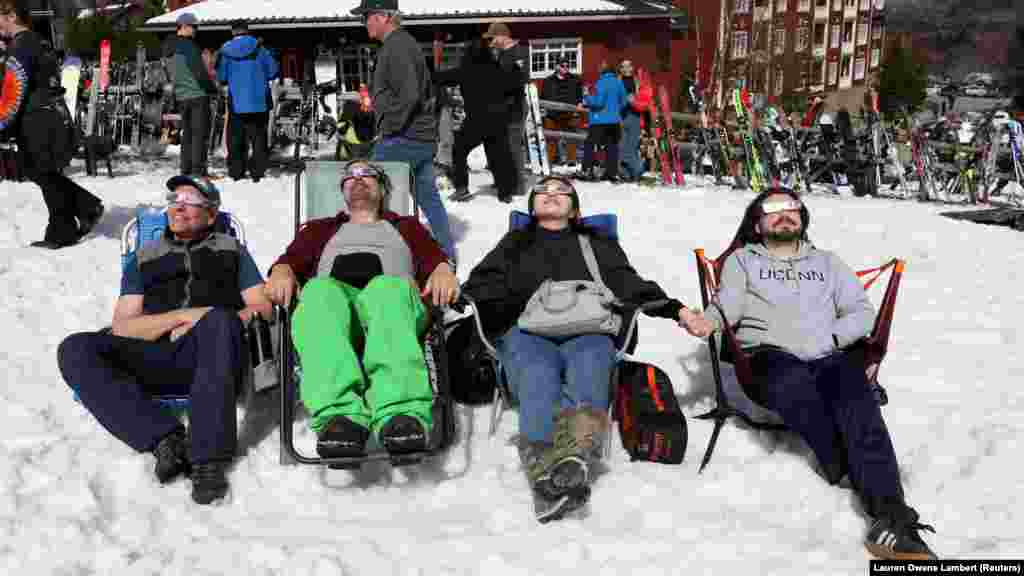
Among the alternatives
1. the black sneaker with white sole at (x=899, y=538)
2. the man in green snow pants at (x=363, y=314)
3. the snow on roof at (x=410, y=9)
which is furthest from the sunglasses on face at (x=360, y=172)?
the snow on roof at (x=410, y=9)

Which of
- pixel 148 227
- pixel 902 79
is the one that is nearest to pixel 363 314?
pixel 148 227

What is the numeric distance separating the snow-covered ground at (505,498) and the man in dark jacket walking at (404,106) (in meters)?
1.95

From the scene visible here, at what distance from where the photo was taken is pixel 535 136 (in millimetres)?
11250

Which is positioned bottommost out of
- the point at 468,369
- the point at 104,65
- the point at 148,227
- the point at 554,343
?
the point at 468,369

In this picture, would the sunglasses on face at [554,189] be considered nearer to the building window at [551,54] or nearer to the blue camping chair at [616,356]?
the blue camping chair at [616,356]

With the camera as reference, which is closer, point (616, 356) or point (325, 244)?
point (616, 356)

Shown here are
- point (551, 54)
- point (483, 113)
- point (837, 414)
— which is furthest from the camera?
point (551, 54)

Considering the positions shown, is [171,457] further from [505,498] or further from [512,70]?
[512,70]

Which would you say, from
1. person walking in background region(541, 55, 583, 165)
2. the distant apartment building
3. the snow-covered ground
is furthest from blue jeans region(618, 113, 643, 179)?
the distant apartment building

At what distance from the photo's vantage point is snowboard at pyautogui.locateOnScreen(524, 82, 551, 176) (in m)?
11.2

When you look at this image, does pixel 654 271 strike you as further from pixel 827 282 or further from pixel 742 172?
pixel 742 172

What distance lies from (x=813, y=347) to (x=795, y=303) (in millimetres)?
224

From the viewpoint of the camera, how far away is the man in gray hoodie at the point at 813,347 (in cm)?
326

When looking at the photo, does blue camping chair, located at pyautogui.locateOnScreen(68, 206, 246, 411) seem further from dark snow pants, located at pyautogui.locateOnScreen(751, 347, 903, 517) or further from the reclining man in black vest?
dark snow pants, located at pyautogui.locateOnScreen(751, 347, 903, 517)
